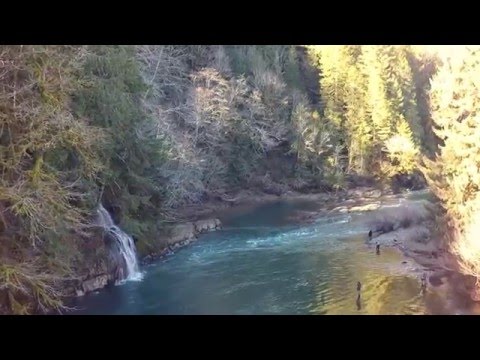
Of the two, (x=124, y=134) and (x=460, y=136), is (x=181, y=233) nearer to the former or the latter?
(x=124, y=134)

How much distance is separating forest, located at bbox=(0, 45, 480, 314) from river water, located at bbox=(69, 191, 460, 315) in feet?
3.20

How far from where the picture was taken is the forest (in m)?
6.75

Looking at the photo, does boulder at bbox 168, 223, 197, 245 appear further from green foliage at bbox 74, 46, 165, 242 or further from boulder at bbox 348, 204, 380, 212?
boulder at bbox 348, 204, 380, 212

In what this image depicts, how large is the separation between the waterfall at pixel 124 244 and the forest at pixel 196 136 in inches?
12.2

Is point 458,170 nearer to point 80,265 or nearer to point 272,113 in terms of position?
point 80,265

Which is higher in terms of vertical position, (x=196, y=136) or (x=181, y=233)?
(x=196, y=136)

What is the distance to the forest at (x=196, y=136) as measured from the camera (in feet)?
22.2

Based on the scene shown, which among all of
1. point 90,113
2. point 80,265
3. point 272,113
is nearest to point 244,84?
point 272,113

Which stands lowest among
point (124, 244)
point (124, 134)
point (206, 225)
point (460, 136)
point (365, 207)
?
point (365, 207)

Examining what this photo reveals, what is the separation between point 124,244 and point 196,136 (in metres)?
7.22

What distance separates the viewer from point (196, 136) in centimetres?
1805

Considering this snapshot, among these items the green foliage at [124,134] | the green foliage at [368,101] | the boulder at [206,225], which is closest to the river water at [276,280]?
the boulder at [206,225]

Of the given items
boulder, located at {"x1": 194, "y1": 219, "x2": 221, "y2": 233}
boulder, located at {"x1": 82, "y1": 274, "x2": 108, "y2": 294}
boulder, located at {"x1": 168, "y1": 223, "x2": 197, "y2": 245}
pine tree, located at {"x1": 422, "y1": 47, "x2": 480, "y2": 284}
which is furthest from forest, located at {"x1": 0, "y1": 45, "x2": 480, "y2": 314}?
boulder, located at {"x1": 194, "y1": 219, "x2": 221, "y2": 233}

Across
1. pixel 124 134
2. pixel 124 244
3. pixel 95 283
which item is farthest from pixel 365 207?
pixel 95 283
